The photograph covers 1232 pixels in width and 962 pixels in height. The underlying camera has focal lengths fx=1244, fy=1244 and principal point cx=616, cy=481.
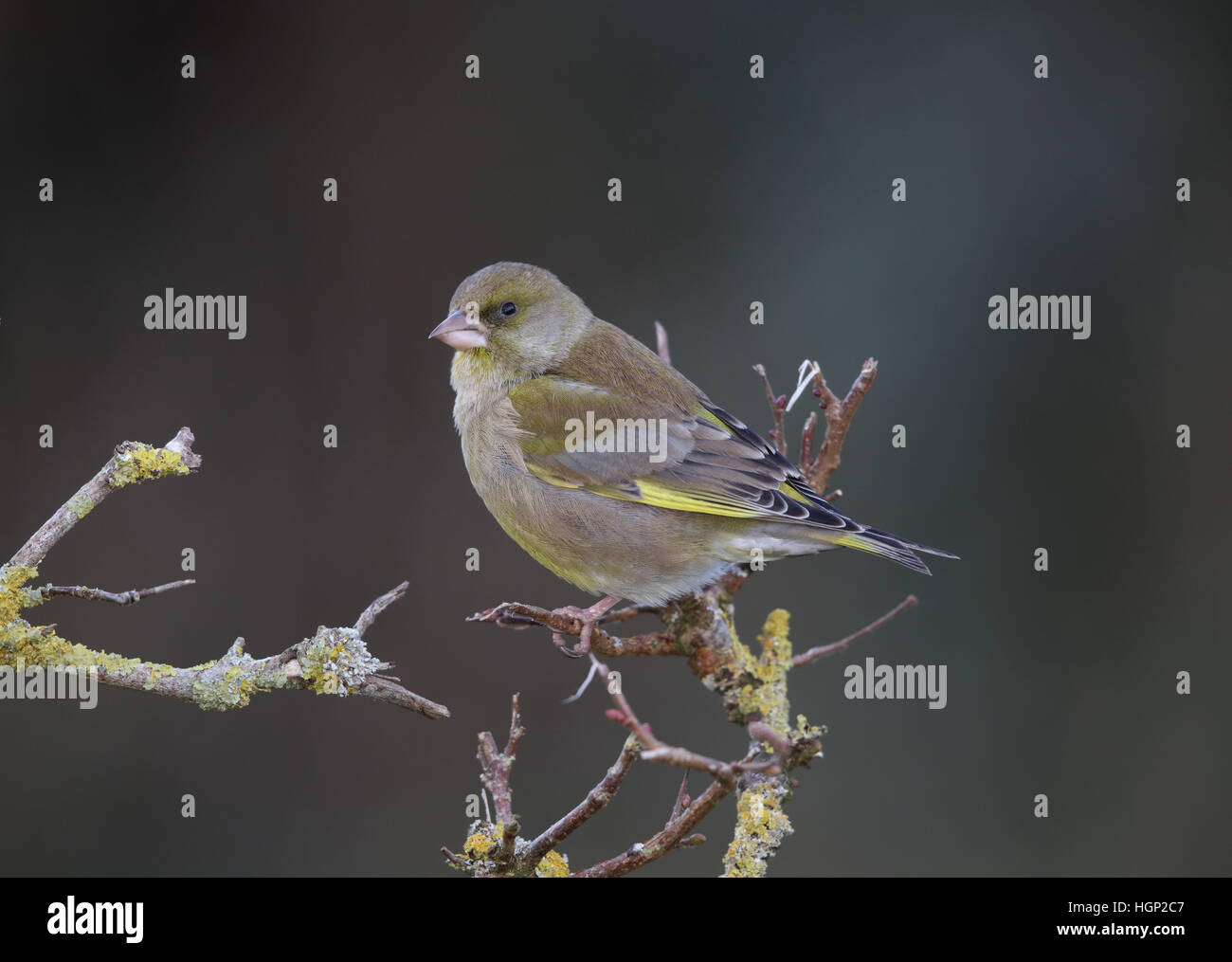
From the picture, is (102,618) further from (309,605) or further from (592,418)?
(592,418)

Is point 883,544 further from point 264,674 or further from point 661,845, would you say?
point 264,674

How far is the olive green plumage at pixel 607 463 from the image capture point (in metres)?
3.47

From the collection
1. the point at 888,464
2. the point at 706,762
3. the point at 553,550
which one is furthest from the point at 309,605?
the point at 706,762

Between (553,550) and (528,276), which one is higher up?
(528,276)

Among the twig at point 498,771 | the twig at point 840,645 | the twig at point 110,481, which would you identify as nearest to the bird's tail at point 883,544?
the twig at point 840,645

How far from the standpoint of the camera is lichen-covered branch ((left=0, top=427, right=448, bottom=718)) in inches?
97.0

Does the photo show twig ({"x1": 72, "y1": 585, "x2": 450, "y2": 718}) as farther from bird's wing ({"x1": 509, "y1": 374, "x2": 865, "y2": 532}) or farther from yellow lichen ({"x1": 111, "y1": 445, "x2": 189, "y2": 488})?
bird's wing ({"x1": 509, "y1": 374, "x2": 865, "y2": 532})

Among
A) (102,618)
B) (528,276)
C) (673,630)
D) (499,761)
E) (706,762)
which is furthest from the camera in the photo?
(102,618)

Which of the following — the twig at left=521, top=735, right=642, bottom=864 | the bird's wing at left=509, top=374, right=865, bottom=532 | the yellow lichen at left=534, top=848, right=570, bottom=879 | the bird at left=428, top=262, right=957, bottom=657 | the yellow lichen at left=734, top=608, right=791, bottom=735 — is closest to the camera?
the twig at left=521, top=735, right=642, bottom=864

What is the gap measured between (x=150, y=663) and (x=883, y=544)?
74.4 inches

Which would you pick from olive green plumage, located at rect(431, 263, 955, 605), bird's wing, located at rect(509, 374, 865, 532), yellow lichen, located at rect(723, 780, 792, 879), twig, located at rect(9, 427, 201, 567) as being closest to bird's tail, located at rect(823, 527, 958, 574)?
olive green plumage, located at rect(431, 263, 955, 605)

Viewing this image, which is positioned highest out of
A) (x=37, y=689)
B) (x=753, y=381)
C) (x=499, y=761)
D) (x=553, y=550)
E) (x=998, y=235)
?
(x=998, y=235)

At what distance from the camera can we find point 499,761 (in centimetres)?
245

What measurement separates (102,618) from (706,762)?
3.90m
